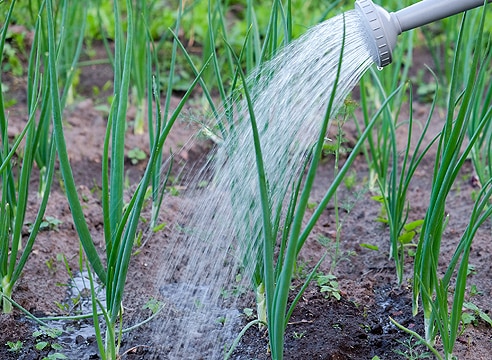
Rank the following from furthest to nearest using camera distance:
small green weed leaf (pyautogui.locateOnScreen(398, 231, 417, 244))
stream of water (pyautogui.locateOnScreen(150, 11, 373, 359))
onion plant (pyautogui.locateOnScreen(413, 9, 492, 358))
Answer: small green weed leaf (pyautogui.locateOnScreen(398, 231, 417, 244)) < stream of water (pyautogui.locateOnScreen(150, 11, 373, 359)) < onion plant (pyautogui.locateOnScreen(413, 9, 492, 358))

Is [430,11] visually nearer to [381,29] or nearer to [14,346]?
[381,29]

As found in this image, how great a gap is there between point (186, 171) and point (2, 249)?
3.82 feet

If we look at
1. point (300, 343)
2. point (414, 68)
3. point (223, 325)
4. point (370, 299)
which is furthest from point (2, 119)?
point (414, 68)

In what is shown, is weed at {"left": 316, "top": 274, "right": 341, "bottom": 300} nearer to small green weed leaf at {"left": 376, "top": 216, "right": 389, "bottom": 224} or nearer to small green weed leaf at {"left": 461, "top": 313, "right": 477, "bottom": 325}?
small green weed leaf at {"left": 461, "top": 313, "right": 477, "bottom": 325}

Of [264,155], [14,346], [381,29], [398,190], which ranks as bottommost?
[14,346]

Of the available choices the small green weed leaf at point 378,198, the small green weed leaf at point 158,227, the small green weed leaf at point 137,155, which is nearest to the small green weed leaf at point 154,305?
the small green weed leaf at point 158,227

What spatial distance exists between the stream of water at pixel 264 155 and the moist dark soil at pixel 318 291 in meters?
0.06

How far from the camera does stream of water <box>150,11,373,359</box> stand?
65.2 inches

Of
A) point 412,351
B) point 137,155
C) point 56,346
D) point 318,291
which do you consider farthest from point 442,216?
point 137,155

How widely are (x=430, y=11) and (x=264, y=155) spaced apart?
1.50 feet

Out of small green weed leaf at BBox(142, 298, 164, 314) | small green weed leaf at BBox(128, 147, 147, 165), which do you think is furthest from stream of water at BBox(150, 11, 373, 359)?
small green weed leaf at BBox(128, 147, 147, 165)

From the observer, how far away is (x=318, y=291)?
76.7 inches

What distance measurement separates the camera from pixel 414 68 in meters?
3.90

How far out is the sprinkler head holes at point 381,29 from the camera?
60.1 inches
